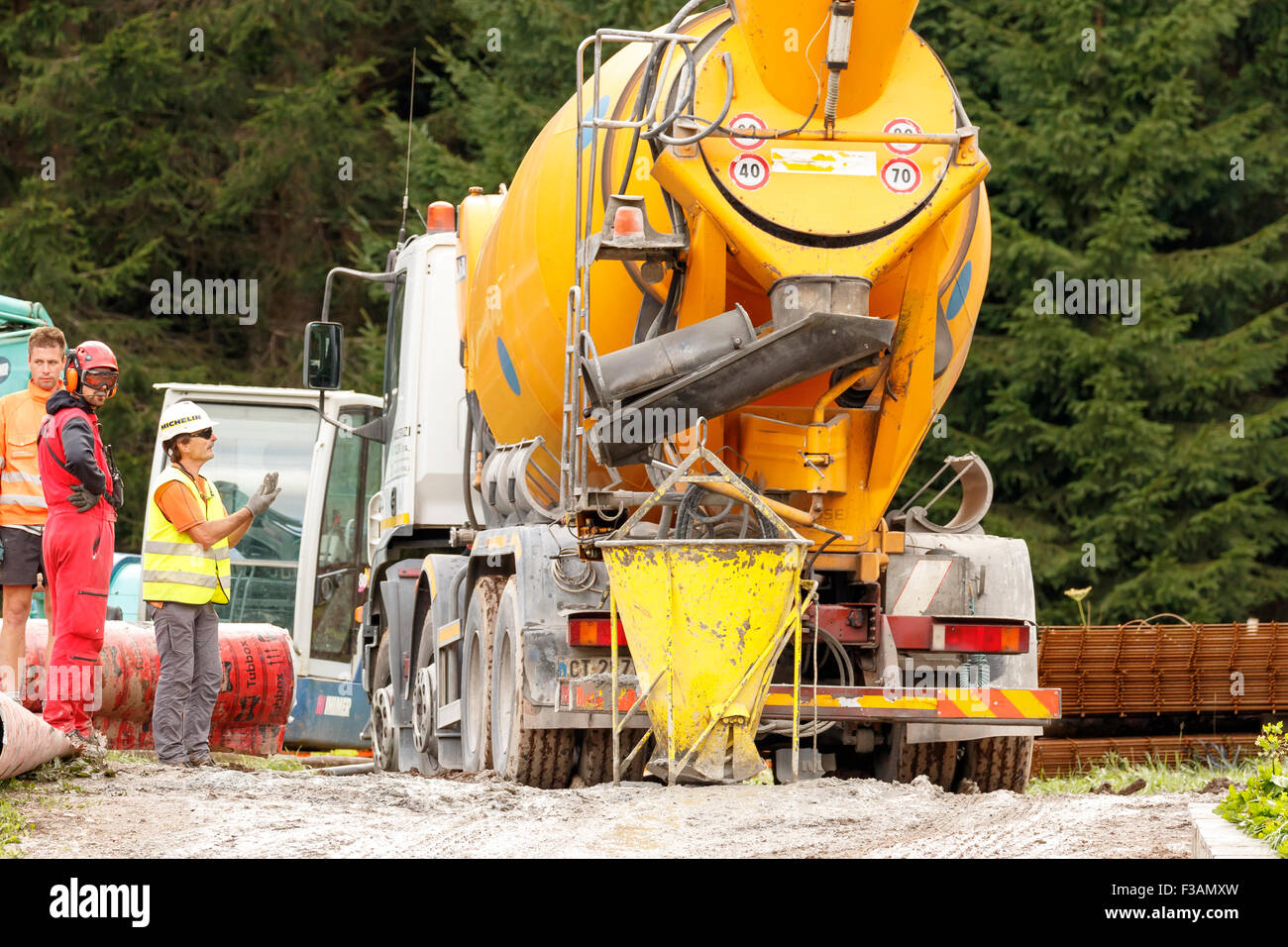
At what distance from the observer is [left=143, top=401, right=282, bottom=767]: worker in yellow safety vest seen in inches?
346

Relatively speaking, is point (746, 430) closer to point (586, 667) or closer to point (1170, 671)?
point (586, 667)

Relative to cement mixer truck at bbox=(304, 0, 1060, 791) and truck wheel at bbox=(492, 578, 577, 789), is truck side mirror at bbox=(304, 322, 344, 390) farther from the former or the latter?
truck wheel at bbox=(492, 578, 577, 789)

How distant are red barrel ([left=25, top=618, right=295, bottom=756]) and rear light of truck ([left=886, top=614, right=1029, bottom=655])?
4.52 metres

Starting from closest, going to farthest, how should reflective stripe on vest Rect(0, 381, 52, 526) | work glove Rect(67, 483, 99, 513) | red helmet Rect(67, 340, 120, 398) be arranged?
1. work glove Rect(67, 483, 99, 513)
2. red helmet Rect(67, 340, 120, 398)
3. reflective stripe on vest Rect(0, 381, 52, 526)

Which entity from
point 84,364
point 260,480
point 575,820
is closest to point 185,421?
point 84,364

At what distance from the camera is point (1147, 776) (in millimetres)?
9602

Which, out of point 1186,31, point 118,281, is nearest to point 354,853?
point 1186,31

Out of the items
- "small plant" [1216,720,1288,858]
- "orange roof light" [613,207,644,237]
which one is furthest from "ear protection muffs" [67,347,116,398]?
"small plant" [1216,720,1288,858]

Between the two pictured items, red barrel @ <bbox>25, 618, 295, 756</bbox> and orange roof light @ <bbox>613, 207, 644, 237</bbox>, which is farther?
red barrel @ <bbox>25, 618, 295, 756</bbox>

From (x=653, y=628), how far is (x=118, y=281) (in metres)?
18.2

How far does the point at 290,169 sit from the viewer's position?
24.0 metres

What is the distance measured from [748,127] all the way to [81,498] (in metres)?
3.48
